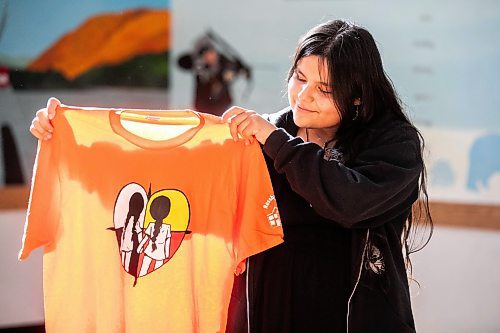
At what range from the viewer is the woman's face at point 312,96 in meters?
1.62

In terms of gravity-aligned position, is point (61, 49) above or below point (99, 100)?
above

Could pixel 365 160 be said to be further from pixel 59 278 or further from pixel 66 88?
pixel 66 88

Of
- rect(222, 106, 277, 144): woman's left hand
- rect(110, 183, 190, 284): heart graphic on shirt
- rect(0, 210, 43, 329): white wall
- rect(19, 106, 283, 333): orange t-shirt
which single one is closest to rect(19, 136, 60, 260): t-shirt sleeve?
rect(19, 106, 283, 333): orange t-shirt

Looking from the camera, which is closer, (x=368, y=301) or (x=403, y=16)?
(x=368, y=301)

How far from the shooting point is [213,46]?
3.10 m

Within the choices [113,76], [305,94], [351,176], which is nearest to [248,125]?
[305,94]

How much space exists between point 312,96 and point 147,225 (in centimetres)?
49

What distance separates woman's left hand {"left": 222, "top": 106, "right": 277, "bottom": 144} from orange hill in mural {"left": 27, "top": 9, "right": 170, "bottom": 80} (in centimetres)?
154

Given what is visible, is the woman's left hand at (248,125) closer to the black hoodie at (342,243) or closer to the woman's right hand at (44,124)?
the black hoodie at (342,243)

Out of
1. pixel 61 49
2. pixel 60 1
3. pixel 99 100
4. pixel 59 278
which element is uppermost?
pixel 60 1

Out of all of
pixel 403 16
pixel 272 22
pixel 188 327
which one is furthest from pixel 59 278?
pixel 403 16

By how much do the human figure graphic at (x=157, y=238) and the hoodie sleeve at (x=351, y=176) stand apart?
0.94ft

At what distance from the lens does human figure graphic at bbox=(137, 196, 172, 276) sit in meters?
1.66

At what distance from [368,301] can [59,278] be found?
0.70 m
